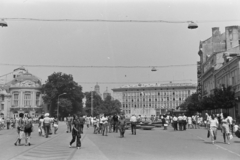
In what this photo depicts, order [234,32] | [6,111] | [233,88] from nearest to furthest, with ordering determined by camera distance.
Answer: [233,88] < [234,32] < [6,111]

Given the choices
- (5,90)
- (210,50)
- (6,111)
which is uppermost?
(210,50)

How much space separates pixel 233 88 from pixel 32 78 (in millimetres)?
77057

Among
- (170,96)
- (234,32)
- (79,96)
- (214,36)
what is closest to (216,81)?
(234,32)

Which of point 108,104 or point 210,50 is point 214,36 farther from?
point 108,104

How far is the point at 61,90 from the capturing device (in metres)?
86.1

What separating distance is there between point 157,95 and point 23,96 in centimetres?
7475

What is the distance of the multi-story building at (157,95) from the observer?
518 feet

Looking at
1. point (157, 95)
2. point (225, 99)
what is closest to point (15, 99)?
point (157, 95)

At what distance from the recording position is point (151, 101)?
162 m

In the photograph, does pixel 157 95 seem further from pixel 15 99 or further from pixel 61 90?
pixel 61 90

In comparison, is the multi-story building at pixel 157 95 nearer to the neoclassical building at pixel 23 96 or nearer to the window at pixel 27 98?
the neoclassical building at pixel 23 96

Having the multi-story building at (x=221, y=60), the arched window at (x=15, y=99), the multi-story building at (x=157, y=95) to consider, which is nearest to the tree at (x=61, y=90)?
the arched window at (x=15, y=99)

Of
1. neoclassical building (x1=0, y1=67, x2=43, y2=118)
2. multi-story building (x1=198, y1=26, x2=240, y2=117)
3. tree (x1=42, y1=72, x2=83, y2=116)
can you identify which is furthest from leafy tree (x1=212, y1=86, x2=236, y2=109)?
neoclassical building (x1=0, y1=67, x2=43, y2=118)

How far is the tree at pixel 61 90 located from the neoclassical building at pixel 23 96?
18.8m
